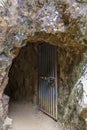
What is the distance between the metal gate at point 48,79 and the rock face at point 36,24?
3.18 feet

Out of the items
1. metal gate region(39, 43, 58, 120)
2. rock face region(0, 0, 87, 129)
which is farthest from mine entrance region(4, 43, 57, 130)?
rock face region(0, 0, 87, 129)

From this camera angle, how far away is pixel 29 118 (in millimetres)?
5406

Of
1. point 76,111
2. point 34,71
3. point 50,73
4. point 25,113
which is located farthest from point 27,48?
point 76,111

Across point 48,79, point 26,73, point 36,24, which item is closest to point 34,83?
point 26,73

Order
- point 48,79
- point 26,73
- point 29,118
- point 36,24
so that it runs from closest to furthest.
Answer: point 36,24, point 48,79, point 29,118, point 26,73

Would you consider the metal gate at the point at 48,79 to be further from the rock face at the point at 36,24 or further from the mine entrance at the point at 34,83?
→ the rock face at the point at 36,24

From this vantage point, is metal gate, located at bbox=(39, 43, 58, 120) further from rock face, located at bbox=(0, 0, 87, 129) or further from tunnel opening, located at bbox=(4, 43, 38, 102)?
rock face, located at bbox=(0, 0, 87, 129)

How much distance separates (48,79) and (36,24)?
1.53 m

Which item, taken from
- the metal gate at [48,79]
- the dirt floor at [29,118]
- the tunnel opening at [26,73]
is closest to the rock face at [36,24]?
the metal gate at [48,79]

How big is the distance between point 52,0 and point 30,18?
504mm

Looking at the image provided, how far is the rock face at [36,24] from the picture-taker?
3.87 meters

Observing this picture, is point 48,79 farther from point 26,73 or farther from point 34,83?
point 26,73

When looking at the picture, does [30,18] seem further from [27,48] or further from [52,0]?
[27,48]

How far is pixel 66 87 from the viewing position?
189 inches
